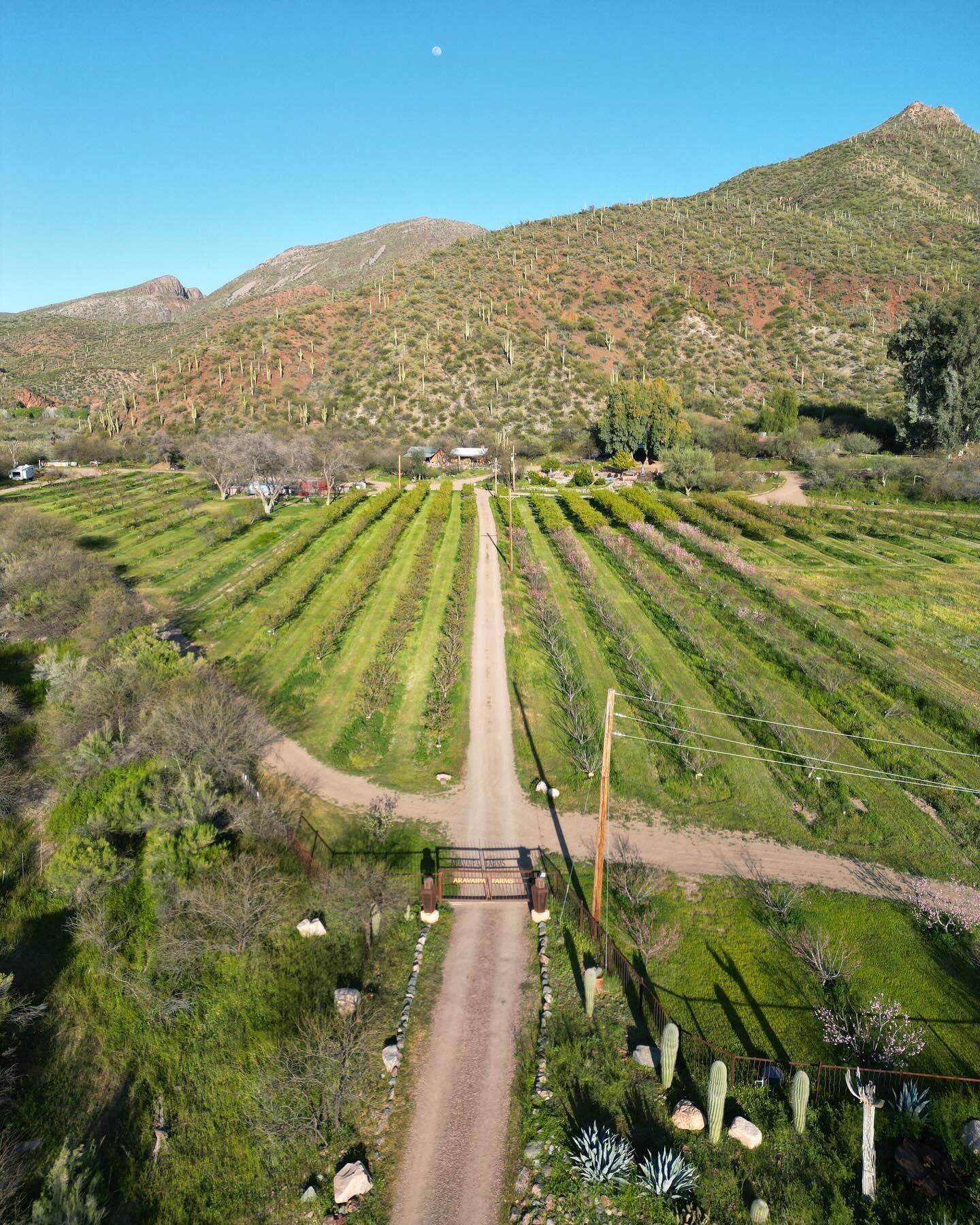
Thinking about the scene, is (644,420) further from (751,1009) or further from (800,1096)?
(800,1096)

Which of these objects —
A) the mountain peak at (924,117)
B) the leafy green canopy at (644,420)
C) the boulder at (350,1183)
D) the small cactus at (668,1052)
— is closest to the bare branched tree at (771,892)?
the small cactus at (668,1052)

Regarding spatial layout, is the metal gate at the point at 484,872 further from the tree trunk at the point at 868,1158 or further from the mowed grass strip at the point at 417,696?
the tree trunk at the point at 868,1158

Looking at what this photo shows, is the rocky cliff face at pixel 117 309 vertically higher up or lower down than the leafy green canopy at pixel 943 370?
higher up

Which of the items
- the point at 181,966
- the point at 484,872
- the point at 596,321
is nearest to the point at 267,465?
the point at 484,872

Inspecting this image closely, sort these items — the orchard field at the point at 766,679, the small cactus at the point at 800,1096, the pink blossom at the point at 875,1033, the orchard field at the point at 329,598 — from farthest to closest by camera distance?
the orchard field at the point at 329,598 < the orchard field at the point at 766,679 < the pink blossom at the point at 875,1033 < the small cactus at the point at 800,1096

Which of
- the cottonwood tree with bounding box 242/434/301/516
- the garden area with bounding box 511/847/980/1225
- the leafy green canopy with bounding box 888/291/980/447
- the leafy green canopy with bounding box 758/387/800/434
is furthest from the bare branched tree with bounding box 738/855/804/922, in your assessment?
the leafy green canopy with bounding box 758/387/800/434

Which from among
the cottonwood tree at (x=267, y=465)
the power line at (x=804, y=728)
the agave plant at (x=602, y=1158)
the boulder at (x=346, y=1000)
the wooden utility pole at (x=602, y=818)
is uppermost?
the cottonwood tree at (x=267, y=465)

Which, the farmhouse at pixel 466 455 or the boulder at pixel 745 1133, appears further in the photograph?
the farmhouse at pixel 466 455

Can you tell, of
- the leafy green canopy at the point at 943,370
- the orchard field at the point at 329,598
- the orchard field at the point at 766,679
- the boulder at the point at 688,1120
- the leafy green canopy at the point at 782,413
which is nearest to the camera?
the boulder at the point at 688,1120
